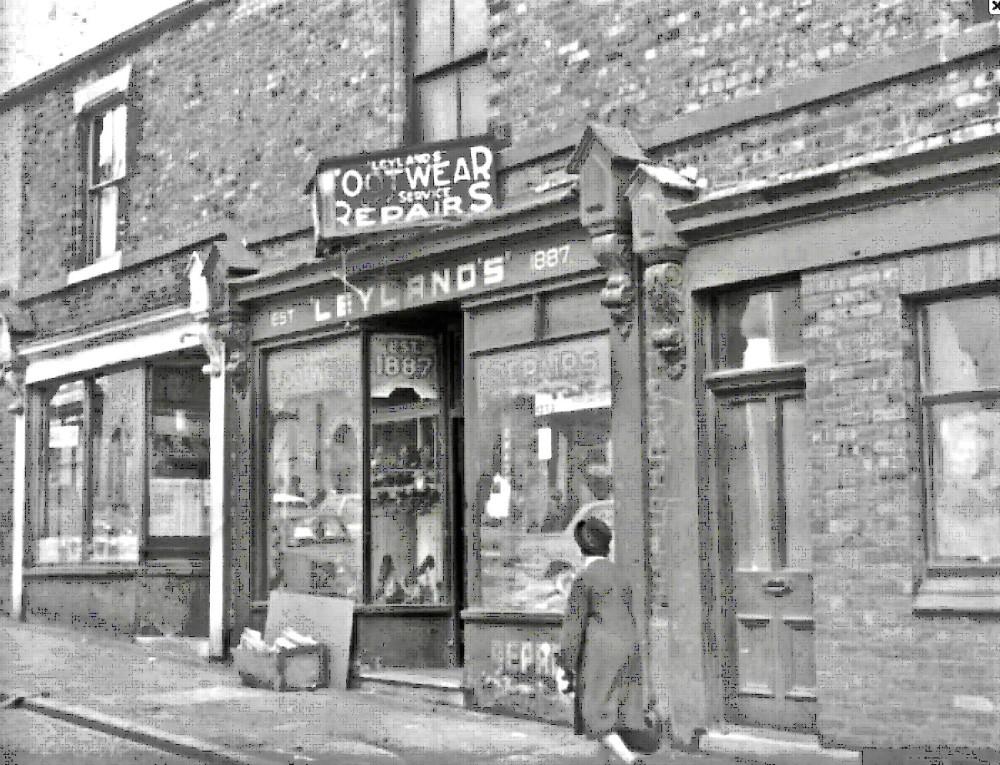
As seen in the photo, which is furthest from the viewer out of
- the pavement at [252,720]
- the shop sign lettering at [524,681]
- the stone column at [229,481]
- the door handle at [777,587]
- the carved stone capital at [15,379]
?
the carved stone capital at [15,379]

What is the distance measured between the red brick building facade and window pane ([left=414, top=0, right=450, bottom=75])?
0.11m

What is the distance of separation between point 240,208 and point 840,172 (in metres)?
7.72

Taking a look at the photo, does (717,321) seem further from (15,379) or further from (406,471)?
(15,379)

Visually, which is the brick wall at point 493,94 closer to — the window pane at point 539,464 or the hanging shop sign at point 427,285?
the hanging shop sign at point 427,285

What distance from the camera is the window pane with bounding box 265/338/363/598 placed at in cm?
1448

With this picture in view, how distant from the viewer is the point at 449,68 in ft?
45.7

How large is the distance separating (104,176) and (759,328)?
10.4m

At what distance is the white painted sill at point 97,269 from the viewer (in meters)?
18.0

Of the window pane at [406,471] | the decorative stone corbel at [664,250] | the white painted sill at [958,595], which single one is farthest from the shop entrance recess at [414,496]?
the white painted sill at [958,595]

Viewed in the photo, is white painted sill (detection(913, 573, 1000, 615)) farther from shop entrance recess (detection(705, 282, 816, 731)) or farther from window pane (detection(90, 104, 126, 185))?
window pane (detection(90, 104, 126, 185))

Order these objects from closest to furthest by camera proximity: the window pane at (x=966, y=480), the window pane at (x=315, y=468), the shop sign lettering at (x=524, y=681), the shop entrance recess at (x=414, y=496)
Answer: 1. the window pane at (x=966, y=480)
2. the shop sign lettering at (x=524, y=681)
3. the shop entrance recess at (x=414, y=496)
4. the window pane at (x=315, y=468)

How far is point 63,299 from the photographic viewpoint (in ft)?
62.8

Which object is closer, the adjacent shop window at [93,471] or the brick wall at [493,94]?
the brick wall at [493,94]

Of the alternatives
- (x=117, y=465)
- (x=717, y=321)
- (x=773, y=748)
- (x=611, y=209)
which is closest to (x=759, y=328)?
(x=717, y=321)
